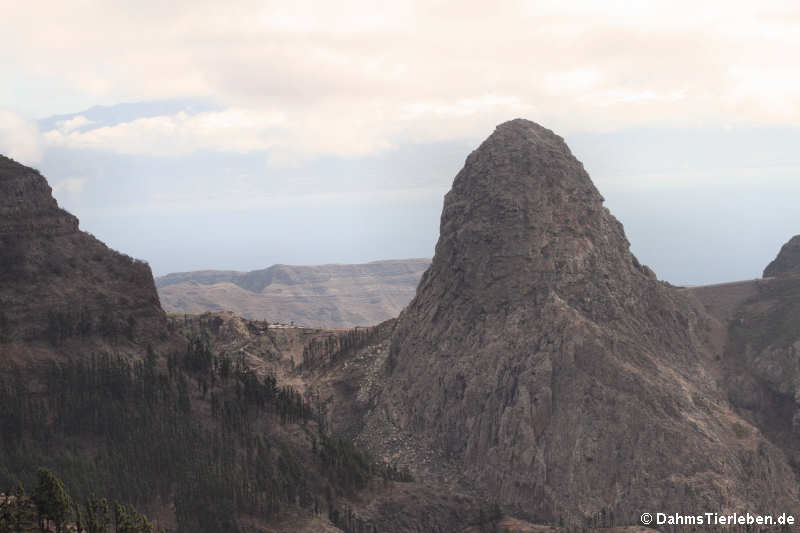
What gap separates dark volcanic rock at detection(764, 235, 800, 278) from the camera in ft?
581

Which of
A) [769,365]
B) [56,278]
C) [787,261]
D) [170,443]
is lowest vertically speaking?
[170,443]

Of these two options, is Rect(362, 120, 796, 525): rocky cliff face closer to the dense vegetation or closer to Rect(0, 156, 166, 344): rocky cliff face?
the dense vegetation

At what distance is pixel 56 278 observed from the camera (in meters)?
108

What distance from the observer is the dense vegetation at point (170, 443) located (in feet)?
300

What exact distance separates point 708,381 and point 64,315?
3705 inches

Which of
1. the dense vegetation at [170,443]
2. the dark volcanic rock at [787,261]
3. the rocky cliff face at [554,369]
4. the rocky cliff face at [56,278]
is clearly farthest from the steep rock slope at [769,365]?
the rocky cliff face at [56,278]

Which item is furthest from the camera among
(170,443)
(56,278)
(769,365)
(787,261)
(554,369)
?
(787,261)

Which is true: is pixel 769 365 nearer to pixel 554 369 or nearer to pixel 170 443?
pixel 554 369

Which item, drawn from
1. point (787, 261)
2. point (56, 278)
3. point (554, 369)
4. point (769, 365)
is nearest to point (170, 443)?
point (56, 278)

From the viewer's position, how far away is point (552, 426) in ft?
392

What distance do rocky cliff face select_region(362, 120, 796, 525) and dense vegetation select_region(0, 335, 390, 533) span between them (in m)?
21.2

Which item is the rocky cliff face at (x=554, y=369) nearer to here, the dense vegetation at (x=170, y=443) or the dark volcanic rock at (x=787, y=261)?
the dense vegetation at (x=170, y=443)

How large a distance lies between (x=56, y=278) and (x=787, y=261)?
141m

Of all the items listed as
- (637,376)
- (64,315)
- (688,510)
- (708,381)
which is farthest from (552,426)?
(64,315)
